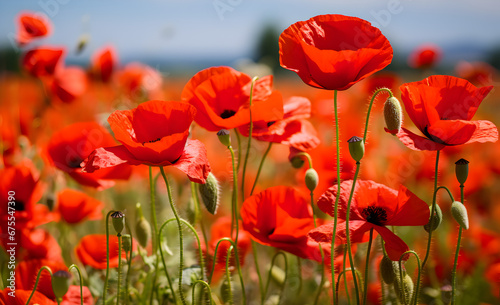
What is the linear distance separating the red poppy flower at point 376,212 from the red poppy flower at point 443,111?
0.39 ft

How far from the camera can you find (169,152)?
903mm

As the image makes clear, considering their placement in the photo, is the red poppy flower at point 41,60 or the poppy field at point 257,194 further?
the red poppy flower at point 41,60

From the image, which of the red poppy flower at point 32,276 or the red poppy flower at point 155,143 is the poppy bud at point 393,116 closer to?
the red poppy flower at point 155,143

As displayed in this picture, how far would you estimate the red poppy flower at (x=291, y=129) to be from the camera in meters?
1.15

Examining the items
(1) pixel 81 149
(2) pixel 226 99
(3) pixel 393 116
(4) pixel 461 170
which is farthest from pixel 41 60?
(4) pixel 461 170

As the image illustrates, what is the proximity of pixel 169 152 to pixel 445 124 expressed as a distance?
502 mm

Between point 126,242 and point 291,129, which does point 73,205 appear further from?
point 291,129

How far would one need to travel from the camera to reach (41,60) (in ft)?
6.05

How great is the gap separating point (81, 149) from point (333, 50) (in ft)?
2.85

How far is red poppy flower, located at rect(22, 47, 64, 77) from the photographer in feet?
5.99

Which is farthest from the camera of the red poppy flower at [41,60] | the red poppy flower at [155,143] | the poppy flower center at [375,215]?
the red poppy flower at [41,60]

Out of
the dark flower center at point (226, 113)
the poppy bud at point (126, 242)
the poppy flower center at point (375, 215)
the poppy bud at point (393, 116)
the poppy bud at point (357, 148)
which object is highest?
the dark flower center at point (226, 113)

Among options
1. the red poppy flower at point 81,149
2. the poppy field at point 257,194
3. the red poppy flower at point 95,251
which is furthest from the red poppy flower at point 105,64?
the red poppy flower at point 95,251

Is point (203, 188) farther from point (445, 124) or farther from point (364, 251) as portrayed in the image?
point (364, 251)
